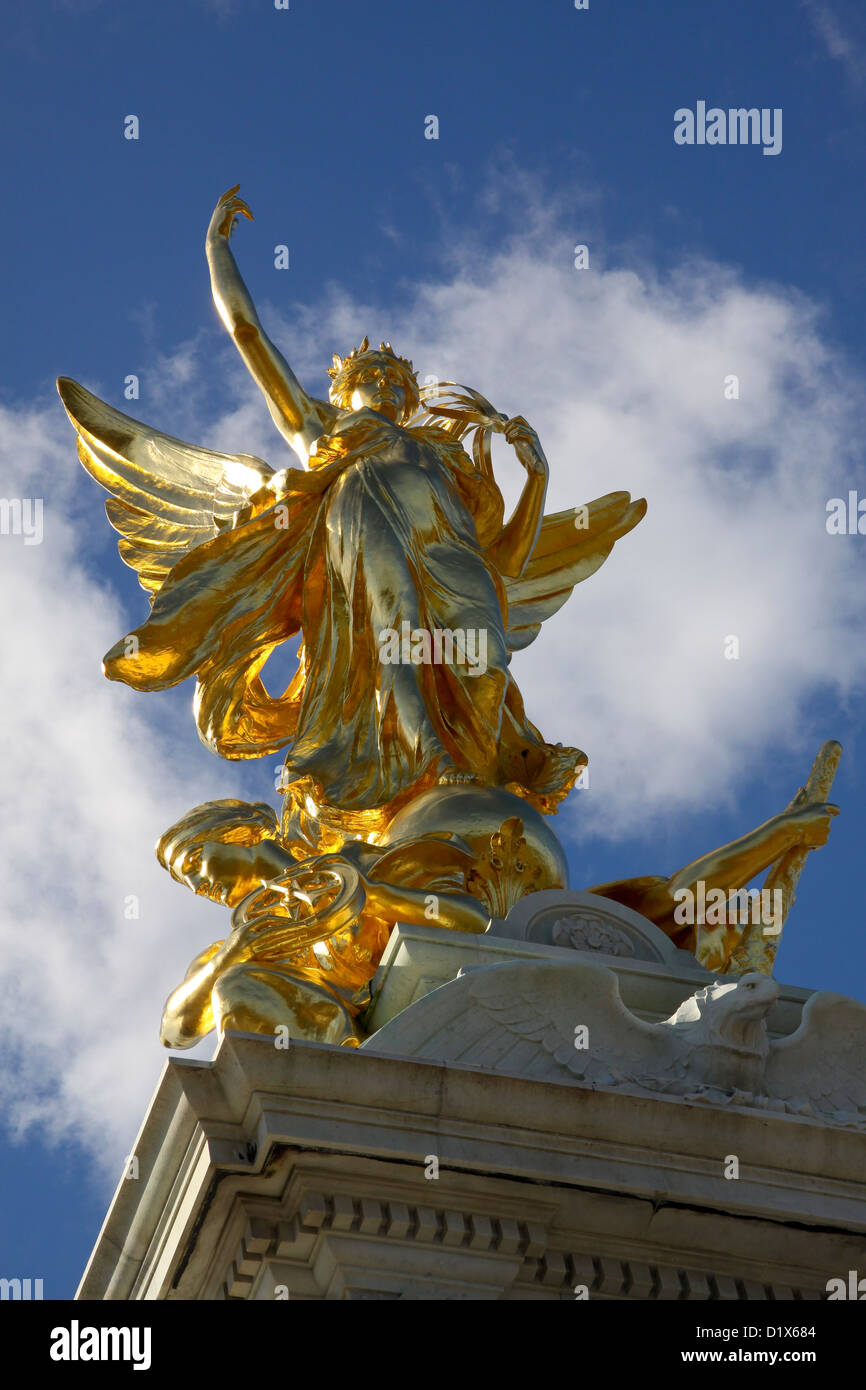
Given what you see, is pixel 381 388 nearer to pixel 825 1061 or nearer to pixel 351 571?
pixel 351 571

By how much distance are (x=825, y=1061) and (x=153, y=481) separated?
7115 mm

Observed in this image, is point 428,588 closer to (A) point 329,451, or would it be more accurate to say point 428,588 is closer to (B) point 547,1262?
(A) point 329,451

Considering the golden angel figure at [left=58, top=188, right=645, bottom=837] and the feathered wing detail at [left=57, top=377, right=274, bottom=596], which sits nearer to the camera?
the golden angel figure at [left=58, top=188, right=645, bottom=837]

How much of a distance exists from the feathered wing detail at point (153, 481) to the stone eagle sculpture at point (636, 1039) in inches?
209

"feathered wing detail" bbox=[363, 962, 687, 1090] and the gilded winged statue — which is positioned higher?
the gilded winged statue

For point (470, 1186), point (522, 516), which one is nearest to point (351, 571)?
point (522, 516)

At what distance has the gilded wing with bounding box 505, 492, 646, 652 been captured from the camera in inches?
577

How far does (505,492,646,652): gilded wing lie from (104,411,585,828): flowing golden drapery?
0.79 meters

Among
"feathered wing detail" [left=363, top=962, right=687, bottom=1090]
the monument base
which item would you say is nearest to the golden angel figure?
"feathered wing detail" [left=363, top=962, right=687, bottom=1090]

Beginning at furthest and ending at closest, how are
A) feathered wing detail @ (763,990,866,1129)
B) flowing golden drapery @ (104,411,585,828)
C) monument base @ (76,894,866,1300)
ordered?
flowing golden drapery @ (104,411,585,828) < feathered wing detail @ (763,990,866,1129) < monument base @ (76,894,866,1300)

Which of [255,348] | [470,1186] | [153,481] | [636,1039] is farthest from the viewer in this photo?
[153,481]

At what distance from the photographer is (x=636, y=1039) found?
30.5ft

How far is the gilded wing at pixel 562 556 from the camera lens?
577 inches

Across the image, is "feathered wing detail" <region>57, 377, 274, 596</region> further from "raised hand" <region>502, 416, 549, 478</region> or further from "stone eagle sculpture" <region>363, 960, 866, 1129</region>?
"stone eagle sculpture" <region>363, 960, 866, 1129</region>
